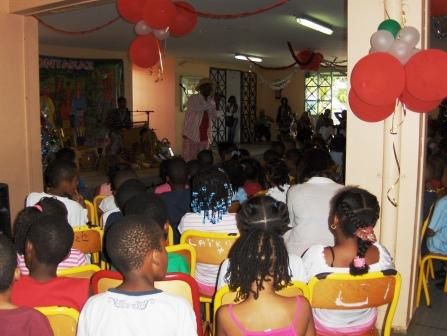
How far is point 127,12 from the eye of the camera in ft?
14.5

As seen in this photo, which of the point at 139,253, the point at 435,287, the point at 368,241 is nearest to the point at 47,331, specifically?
the point at 139,253

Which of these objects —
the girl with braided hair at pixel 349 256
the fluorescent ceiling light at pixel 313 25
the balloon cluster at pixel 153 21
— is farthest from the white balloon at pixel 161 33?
the girl with braided hair at pixel 349 256

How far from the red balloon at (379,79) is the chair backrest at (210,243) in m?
1.03

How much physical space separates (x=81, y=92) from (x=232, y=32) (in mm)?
4548

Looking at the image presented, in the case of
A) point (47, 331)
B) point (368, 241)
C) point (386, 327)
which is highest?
point (368, 241)

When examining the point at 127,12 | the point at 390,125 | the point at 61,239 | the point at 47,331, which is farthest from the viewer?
the point at 127,12

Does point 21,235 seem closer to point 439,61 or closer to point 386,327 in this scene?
point 386,327

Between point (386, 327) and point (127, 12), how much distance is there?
335 centimetres

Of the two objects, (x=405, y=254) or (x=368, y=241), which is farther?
(x=405, y=254)

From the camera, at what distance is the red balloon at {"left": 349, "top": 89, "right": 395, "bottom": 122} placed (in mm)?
2930

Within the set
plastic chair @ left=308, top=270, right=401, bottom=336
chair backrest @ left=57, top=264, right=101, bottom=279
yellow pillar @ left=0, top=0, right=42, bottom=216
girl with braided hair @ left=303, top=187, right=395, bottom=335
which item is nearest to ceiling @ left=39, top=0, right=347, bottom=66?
yellow pillar @ left=0, top=0, right=42, bottom=216

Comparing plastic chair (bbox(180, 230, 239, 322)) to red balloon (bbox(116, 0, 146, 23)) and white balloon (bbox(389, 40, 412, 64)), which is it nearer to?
white balloon (bbox(389, 40, 412, 64))

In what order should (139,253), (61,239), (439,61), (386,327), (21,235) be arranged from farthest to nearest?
(439,61), (21,235), (386,327), (61,239), (139,253)

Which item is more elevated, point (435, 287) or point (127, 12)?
point (127, 12)
